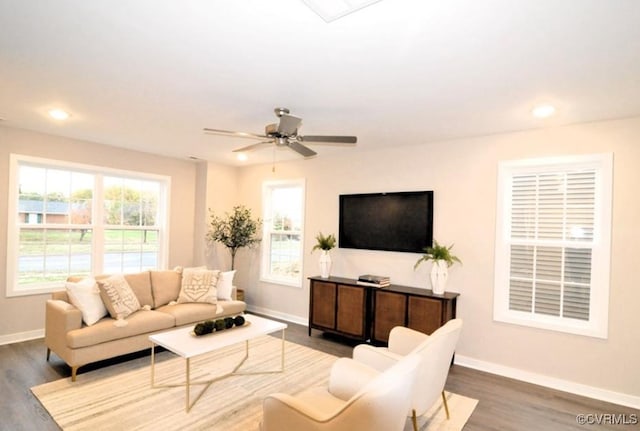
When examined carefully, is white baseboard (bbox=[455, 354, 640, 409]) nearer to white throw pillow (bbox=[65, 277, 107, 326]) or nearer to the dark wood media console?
the dark wood media console

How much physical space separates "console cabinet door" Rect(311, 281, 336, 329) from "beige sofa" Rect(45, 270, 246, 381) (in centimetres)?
101

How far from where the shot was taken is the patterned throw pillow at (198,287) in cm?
451

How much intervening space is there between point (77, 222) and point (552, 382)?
6.05 m

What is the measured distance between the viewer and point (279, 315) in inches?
226

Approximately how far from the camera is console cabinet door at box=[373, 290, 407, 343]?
4027mm

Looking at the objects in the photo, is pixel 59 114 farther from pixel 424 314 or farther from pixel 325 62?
pixel 424 314

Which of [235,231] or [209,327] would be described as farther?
[235,231]

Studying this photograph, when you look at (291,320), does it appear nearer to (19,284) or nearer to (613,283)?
(19,284)

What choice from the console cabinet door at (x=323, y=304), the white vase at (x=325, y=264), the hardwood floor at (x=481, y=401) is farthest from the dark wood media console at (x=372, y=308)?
the hardwood floor at (x=481, y=401)

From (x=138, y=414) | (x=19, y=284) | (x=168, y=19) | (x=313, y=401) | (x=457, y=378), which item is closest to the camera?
(x=168, y=19)

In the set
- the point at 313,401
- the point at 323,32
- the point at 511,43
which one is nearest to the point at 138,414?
the point at 313,401

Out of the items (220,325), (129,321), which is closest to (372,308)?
(220,325)

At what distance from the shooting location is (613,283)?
10.6 feet

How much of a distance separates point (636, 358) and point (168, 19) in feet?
14.8
